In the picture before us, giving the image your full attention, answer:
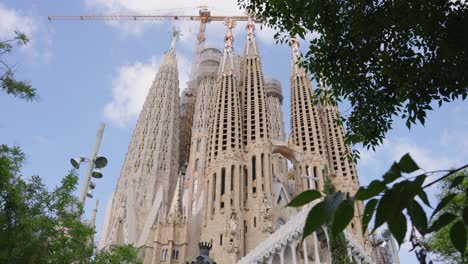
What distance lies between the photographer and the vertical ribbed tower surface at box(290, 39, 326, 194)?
3550 cm

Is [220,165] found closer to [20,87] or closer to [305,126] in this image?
[305,126]

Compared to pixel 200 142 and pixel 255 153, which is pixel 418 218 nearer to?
pixel 255 153

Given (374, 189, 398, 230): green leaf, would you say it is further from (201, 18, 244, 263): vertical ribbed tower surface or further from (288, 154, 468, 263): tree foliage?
(201, 18, 244, 263): vertical ribbed tower surface

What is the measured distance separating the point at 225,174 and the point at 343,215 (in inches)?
1203

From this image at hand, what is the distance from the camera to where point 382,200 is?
1.88 m

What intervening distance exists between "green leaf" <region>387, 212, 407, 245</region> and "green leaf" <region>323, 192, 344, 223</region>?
229 mm

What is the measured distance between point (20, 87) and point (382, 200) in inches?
279

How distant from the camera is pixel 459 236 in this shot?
1955 mm

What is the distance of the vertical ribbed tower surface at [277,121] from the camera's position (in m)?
41.8

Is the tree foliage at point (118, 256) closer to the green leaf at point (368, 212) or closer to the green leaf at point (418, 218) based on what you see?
the green leaf at point (368, 212)

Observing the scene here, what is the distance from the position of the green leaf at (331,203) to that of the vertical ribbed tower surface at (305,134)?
31545 millimetres

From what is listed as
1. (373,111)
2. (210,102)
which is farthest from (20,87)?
(210,102)

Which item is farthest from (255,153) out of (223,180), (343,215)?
(343,215)

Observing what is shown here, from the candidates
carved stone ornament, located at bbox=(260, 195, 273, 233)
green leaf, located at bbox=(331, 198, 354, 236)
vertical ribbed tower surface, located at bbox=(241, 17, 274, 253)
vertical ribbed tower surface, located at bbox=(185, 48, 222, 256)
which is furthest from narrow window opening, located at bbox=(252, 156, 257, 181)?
green leaf, located at bbox=(331, 198, 354, 236)
